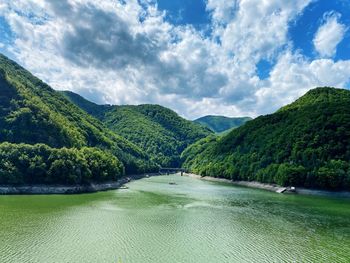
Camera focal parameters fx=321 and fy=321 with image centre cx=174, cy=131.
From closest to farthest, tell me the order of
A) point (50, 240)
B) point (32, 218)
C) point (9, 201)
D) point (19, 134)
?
point (50, 240), point (32, 218), point (9, 201), point (19, 134)

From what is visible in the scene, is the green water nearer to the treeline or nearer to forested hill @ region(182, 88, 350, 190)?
the treeline

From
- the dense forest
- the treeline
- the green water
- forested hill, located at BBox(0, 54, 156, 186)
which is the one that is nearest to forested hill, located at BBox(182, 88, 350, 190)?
→ the dense forest

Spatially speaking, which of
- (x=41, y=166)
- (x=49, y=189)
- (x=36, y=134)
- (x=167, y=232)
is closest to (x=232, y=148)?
(x=36, y=134)

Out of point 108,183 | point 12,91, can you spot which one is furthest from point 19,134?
point 108,183

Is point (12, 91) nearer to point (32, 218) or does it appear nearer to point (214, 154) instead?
point (32, 218)

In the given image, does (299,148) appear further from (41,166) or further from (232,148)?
(41,166)
